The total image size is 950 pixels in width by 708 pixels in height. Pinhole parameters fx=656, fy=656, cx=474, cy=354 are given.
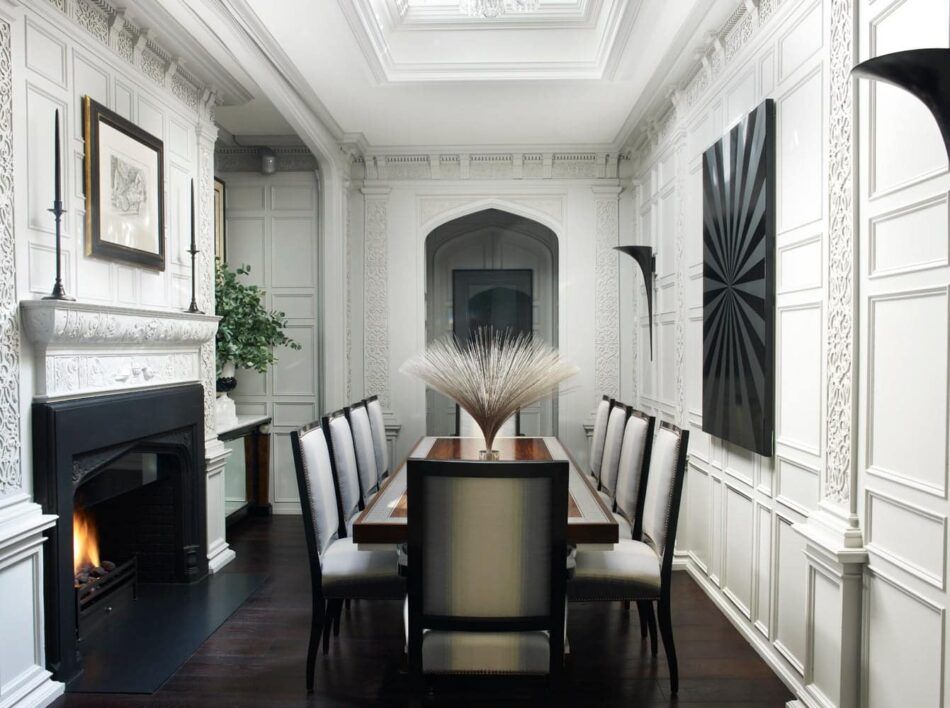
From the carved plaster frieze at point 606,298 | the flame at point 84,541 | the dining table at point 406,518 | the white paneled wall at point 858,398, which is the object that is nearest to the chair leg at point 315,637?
the dining table at point 406,518

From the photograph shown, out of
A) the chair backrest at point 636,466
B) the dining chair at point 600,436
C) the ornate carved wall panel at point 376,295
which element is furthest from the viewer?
the ornate carved wall panel at point 376,295

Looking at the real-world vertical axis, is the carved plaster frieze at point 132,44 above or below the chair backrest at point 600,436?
above

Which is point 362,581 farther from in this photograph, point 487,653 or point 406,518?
point 487,653

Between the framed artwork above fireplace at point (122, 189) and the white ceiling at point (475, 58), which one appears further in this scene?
the white ceiling at point (475, 58)

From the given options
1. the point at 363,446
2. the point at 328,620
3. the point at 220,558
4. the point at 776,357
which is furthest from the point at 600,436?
the point at 220,558

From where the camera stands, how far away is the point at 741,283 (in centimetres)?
283

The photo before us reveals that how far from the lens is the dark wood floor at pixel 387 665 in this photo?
2.38 metres

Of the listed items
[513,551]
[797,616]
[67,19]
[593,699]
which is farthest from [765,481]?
[67,19]

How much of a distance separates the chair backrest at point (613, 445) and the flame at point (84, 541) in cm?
261

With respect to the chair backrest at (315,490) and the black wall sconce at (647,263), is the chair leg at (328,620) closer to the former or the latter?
the chair backrest at (315,490)

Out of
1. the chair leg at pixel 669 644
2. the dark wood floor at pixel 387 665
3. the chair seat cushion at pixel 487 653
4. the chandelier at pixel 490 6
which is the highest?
the chandelier at pixel 490 6

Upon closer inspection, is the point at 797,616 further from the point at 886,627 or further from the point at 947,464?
the point at 947,464

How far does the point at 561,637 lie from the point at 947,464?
3.69 feet

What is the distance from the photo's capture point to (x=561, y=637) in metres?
1.97
